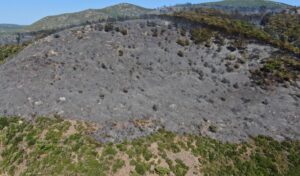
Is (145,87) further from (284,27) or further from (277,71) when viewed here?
(284,27)

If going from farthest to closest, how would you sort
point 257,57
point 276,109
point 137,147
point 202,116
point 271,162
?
point 257,57
point 276,109
point 202,116
point 271,162
point 137,147

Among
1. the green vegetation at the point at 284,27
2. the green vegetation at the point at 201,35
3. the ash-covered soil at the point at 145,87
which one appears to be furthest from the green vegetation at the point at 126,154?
the green vegetation at the point at 284,27

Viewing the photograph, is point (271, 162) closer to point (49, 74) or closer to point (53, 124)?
point (53, 124)

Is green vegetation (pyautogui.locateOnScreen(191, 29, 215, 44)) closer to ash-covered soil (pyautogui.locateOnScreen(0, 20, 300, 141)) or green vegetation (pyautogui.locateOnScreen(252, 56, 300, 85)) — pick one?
ash-covered soil (pyautogui.locateOnScreen(0, 20, 300, 141))

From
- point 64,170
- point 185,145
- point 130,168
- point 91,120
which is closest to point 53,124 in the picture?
point 91,120

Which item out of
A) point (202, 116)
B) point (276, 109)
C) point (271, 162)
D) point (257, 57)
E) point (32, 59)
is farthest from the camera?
point (257, 57)

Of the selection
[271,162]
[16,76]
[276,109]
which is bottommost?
[271,162]

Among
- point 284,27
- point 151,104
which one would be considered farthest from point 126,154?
point 284,27

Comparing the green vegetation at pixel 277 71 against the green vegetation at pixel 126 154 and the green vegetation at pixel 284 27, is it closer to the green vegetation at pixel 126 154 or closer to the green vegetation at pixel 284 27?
the green vegetation at pixel 126 154
